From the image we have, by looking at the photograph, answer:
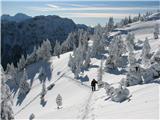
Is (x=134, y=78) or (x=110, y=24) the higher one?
(x=134, y=78)

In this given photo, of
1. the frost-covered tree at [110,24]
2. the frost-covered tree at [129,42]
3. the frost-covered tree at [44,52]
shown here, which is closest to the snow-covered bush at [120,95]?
the frost-covered tree at [129,42]

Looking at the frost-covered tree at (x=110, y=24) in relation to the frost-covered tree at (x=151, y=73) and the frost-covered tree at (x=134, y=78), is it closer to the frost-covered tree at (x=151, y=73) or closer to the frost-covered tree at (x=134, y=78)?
the frost-covered tree at (x=134, y=78)

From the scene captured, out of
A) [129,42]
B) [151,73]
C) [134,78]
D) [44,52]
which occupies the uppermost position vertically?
[151,73]

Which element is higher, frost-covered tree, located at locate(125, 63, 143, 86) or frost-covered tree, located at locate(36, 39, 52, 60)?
frost-covered tree, located at locate(125, 63, 143, 86)

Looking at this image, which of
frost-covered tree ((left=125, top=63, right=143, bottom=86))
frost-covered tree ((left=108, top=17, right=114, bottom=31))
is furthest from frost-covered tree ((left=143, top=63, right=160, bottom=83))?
frost-covered tree ((left=108, top=17, right=114, bottom=31))

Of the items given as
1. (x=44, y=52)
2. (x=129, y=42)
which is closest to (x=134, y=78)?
(x=129, y=42)

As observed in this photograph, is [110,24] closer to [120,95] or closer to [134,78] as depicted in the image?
[134,78]

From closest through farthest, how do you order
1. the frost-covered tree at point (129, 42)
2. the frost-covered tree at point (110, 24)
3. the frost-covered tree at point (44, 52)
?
the frost-covered tree at point (129, 42) → the frost-covered tree at point (44, 52) → the frost-covered tree at point (110, 24)

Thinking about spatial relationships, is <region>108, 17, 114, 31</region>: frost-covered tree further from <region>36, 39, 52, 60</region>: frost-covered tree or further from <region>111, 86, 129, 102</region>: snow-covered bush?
<region>111, 86, 129, 102</region>: snow-covered bush

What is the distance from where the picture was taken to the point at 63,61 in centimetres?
11588

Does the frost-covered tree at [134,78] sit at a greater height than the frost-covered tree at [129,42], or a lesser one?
greater

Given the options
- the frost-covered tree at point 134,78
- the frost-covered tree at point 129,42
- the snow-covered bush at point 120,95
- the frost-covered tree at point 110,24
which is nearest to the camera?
the snow-covered bush at point 120,95

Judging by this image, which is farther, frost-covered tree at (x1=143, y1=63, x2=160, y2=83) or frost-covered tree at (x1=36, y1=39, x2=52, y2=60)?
frost-covered tree at (x1=36, y1=39, x2=52, y2=60)

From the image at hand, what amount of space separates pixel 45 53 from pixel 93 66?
40.0m
